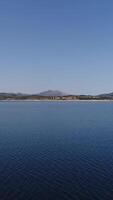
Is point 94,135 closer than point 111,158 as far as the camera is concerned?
No

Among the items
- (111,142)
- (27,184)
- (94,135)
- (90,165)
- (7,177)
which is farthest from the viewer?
(94,135)

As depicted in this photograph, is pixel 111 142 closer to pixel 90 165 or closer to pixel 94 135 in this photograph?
pixel 94 135

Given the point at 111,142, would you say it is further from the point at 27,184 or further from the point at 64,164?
the point at 27,184

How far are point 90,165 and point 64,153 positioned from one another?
8304 mm

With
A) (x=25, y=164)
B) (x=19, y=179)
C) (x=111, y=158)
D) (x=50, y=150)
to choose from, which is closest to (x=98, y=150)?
(x=111, y=158)

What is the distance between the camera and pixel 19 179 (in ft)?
110

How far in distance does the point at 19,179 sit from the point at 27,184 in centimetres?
215

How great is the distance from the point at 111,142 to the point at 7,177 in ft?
93.8

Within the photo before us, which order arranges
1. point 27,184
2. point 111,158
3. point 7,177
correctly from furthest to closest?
1. point 111,158
2. point 7,177
3. point 27,184

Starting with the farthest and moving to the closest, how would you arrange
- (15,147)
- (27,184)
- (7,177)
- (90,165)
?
(15,147), (90,165), (7,177), (27,184)

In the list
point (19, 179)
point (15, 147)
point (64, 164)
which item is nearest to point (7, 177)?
point (19, 179)

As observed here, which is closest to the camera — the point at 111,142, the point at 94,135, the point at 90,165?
the point at 90,165

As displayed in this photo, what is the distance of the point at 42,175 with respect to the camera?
3519cm

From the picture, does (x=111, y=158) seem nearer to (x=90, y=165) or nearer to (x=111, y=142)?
(x=90, y=165)
